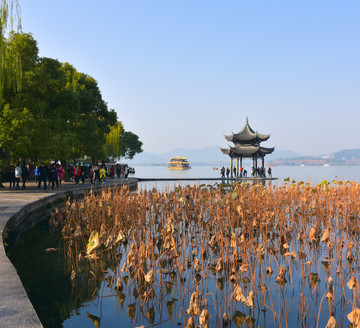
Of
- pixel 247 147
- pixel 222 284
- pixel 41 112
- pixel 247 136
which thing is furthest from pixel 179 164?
pixel 222 284

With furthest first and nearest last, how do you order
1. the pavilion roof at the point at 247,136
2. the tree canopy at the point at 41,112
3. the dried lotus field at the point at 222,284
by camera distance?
the pavilion roof at the point at 247,136 < the tree canopy at the point at 41,112 < the dried lotus field at the point at 222,284

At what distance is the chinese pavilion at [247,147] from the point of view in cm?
4219

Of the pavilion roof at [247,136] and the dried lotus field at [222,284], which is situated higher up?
the pavilion roof at [247,136]

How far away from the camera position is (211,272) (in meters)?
6.43

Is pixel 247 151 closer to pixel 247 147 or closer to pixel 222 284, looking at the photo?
pixel 247 147

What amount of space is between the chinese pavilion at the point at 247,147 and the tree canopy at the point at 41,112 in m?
18.7

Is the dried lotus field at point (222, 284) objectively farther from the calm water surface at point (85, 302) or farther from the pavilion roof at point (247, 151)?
the pavilion roof at point (247, 151)

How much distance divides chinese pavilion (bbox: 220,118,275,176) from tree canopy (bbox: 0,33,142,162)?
18.7 metres

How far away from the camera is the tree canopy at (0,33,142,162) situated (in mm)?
16812

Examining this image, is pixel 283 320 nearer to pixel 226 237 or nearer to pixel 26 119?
pixel 226 237

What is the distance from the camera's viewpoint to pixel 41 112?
61.9 feet

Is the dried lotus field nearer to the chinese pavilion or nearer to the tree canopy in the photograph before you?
the tree canopy

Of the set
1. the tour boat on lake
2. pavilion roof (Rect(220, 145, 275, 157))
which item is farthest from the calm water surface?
the tour boat on lake

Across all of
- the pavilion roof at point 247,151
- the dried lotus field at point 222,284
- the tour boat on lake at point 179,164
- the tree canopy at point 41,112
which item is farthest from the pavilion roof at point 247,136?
the tour boat on lake at point 179,164
